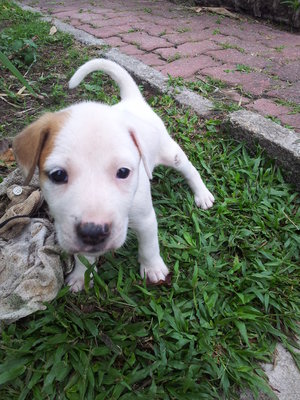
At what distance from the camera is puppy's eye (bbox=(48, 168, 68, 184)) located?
1.53 meters

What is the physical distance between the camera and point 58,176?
5.06 feet

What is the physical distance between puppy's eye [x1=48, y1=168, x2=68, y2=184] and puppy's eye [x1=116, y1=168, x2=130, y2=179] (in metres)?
0.23

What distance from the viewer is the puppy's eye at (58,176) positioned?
153 cm

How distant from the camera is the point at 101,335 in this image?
188 cm

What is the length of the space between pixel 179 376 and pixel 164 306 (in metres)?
0.40

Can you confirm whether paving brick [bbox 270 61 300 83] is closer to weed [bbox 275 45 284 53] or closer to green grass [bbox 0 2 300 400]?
weed [bbox 275 45 284 53]

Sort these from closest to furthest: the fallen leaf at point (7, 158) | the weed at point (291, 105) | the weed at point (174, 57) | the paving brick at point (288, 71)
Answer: the fallen leaf at point (7, 158), the weed at point (291, 105), the paving brick at point (288, 71), the weed at point (174, 57)

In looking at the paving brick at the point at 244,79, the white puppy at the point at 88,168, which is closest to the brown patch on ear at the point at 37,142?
the white puppy at the point at 88,168

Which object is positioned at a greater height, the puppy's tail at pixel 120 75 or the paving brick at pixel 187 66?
the puppy's tail at pixel 120 75

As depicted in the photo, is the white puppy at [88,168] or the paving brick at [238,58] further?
the paving brick at [238,58]

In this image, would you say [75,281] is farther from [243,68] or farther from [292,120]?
[243,68]

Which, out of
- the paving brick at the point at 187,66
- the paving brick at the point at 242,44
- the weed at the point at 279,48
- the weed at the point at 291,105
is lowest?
the paving brick at the point at 187,66

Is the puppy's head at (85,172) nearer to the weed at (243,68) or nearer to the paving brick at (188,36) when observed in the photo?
the weed at (243,68)

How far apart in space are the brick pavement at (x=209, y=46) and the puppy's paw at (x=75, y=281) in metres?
2.26
